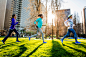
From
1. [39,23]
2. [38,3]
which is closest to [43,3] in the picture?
[38,3]

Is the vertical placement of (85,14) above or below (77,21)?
above

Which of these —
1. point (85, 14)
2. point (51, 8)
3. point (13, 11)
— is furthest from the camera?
point (13, 11)

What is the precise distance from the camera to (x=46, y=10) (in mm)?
15133

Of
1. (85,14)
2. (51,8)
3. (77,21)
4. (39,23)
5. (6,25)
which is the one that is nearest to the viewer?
(39,23)

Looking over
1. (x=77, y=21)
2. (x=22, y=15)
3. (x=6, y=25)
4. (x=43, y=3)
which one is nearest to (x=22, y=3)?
(x=22, y=15)

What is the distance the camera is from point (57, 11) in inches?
602

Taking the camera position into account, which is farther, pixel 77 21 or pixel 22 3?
pixel 22 3

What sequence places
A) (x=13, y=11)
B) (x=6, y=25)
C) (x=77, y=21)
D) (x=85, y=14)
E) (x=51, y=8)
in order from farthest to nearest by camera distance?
(x=13, y=11) → (x=6, y=25) → (x=85, y=14) → (x=77, y=21) → (x=51, y=8)

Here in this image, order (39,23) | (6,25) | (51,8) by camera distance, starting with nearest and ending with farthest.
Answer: (39,23) → (51,8) → (6,25)

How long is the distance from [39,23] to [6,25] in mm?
72675

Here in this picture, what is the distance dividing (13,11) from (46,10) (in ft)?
248

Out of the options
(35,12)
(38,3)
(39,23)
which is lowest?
(39,23)

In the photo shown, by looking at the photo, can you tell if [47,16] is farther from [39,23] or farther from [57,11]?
[39,23]

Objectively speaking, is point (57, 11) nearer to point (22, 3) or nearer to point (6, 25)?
point (6, 25)
